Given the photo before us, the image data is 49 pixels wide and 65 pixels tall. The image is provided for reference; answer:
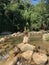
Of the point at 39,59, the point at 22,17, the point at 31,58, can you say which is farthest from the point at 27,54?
the point at 22,17

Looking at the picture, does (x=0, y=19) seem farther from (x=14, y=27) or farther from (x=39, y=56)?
(x=39, y=56)

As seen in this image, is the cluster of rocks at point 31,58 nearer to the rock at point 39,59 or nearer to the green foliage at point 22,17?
the rock at point 39,59

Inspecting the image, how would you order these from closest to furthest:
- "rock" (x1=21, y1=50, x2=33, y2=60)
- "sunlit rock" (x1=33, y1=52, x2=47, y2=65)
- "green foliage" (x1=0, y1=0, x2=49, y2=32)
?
"sunlit rock" (x1=33, y1=52, x2=47, y2=65) < "rock" (x1=21, y1=50, x2=33, y2=60) < "green foliage" (x1=0, y1=0, x2=49, y2=32)

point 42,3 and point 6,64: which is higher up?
point 42,3

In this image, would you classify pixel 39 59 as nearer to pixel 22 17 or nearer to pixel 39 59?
pixel 39 59

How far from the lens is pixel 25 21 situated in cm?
4562

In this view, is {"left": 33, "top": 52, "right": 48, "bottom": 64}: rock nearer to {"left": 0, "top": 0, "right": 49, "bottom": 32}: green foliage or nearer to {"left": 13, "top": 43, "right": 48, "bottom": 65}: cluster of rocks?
{"left": 13, "top": 43, "right": 48, "bottom": 65}: cluster of rocks

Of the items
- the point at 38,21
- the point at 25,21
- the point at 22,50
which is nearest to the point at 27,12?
the point at 25,21

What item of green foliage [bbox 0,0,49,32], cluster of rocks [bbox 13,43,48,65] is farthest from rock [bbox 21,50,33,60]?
green foliage [bbox 0,0,49,32]

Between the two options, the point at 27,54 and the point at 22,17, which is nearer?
the point at 27,54

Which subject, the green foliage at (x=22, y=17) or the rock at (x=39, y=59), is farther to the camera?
the green foliage at (x=22, y=17)

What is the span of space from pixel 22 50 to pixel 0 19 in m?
27.0

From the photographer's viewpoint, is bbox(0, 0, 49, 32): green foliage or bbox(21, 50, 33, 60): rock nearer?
bbox(21, 50, 33, 60): rock

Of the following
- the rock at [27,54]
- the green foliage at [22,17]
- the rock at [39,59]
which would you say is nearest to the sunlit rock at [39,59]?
the rock at [39,59]
